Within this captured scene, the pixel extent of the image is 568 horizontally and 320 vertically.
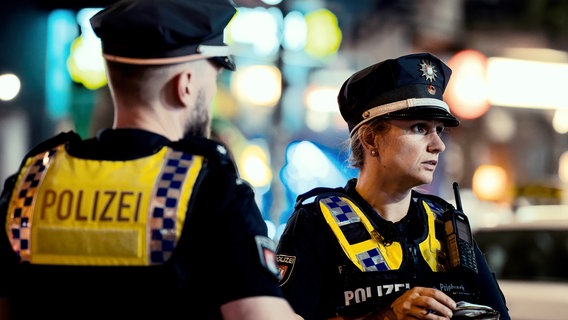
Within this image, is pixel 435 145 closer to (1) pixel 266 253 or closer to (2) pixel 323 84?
(1) pixel 266 253

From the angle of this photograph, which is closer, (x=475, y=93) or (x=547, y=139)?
(x=475, y=93)

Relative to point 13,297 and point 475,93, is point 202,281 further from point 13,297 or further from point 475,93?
point 475,93

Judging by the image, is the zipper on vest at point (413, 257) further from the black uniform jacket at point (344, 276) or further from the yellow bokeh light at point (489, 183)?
the yellow bokeh light at point (489, 183)

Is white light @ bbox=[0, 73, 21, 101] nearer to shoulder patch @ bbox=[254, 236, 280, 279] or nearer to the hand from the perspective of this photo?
the hand

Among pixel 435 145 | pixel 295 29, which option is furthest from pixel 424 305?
pixel 295 29

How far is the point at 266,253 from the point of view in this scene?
81.7 inches

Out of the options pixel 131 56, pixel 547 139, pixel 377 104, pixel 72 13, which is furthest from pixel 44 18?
pixel 547 139

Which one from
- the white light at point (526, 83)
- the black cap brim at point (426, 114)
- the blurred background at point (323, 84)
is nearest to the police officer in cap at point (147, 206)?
the black cap brim at point (426, 114)

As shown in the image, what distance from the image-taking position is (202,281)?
2045mm

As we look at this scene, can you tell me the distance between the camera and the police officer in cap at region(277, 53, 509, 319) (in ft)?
10.4

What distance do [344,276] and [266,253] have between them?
1.14 meters

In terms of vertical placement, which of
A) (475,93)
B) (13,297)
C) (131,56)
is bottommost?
(475,93)

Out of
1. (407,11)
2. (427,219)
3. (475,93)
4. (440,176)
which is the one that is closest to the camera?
(427,219)

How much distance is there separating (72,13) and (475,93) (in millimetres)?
10708
